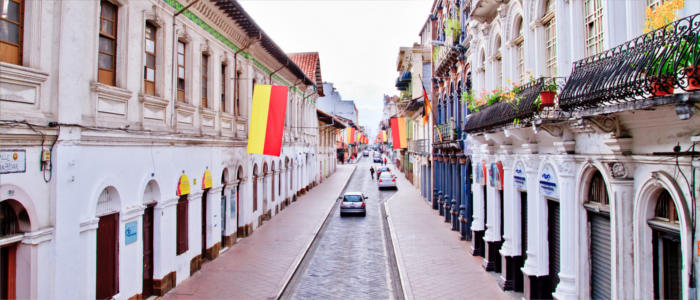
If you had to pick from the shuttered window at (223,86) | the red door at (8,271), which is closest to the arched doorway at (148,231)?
the red door at (8,271)

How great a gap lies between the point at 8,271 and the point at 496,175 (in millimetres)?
11022

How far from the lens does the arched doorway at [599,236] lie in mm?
6961

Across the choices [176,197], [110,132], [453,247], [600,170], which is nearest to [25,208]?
[110,132]

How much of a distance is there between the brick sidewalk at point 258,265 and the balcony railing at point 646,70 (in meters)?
8.44

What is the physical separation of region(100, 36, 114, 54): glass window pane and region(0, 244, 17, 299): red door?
4023 millimetres

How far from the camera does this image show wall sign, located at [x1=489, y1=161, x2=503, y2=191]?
11773 mm

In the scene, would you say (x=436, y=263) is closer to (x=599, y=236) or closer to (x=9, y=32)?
(x=599, y=236)

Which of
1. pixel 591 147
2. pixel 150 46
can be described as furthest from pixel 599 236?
pixel 150 46

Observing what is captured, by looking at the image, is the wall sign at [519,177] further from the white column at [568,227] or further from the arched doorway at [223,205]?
the arched doorway at [223,205]

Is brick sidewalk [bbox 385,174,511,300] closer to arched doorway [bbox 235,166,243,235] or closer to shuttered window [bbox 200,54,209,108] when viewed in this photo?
arched doorway [bbox 235,166,243,235]

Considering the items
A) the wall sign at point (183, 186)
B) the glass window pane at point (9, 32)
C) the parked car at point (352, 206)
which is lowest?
the parked car at point (352, 206)

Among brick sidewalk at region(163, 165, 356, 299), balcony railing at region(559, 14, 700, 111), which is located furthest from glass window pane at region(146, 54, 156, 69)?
balcony railing at region(559, 14, 700, 111)

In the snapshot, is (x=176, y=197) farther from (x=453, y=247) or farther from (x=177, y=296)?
(x=453, y=247)

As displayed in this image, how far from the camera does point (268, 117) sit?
45.1 feet
